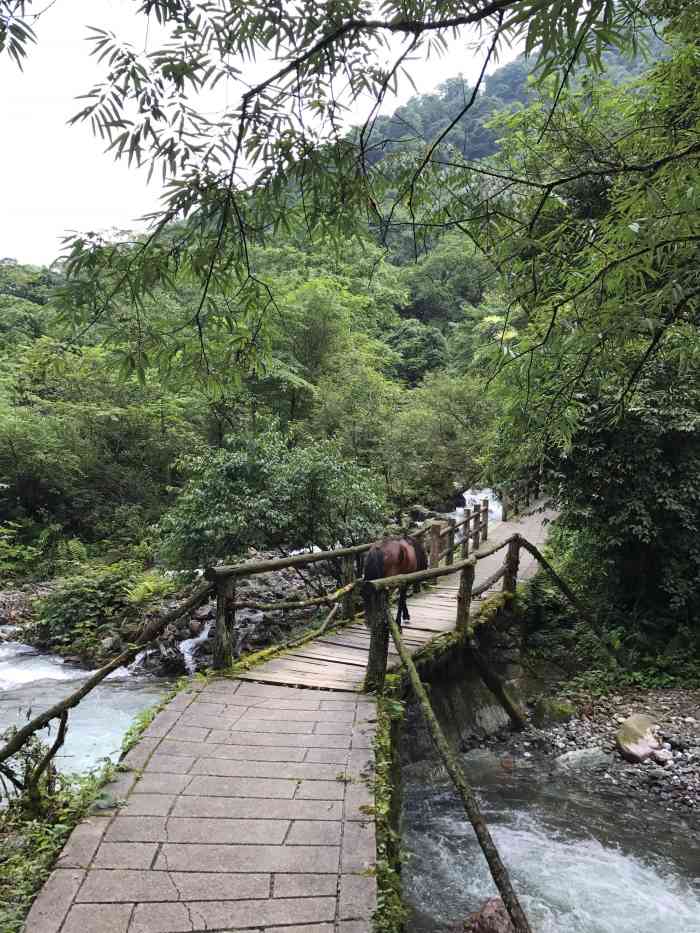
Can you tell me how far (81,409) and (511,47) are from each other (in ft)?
59.5

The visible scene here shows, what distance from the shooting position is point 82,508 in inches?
754

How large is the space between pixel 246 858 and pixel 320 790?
0.78 m

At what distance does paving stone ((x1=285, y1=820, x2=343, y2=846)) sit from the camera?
323 cm

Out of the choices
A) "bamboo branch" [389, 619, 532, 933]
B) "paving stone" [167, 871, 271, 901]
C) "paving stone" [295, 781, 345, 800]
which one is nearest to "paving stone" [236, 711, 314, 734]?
"paving stone" [295, 781, 345, 800]

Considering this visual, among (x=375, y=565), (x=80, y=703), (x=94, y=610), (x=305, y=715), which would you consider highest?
(x=375, y=565)

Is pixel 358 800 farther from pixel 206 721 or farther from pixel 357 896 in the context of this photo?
pixel 206 721

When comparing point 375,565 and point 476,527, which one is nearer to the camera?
point 375,565

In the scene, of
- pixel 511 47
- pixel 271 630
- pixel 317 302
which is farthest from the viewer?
pixel 317 302

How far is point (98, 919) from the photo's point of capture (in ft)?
8.52

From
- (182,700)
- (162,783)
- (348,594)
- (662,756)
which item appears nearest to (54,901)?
(162,783)

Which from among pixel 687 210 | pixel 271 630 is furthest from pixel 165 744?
pixel 271 630

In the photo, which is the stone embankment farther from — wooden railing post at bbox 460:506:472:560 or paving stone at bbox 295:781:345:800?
wooden railing post at bbox 460:506:472:560

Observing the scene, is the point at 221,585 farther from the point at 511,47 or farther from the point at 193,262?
the point at 511,47

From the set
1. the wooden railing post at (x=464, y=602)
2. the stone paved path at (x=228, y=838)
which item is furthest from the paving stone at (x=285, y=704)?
the wooden railing post at (x=464, y=602)
